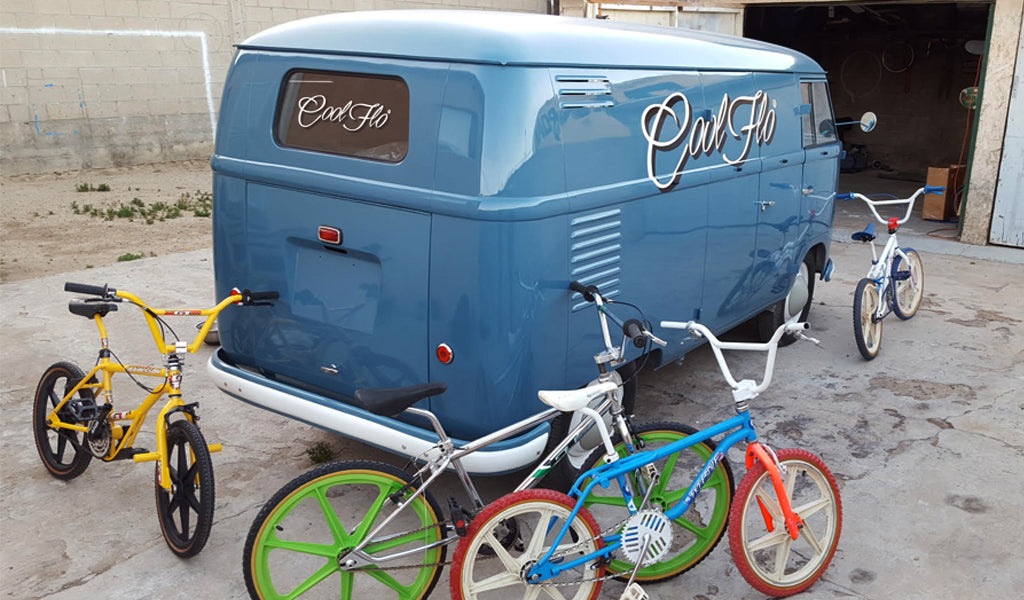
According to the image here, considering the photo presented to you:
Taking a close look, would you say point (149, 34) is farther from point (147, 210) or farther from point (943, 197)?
point (943, 197)

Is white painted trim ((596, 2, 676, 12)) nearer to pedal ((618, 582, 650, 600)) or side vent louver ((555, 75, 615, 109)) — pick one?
side vent louver ((555, 75, 615, 109))

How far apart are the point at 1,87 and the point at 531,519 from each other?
11.7 meters

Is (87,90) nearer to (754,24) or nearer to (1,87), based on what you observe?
(1,87)

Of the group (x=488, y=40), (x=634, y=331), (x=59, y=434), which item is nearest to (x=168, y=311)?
(x=59, y=434)

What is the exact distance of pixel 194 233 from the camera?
396 inches

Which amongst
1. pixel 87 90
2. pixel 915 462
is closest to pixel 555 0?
pixel 87 90

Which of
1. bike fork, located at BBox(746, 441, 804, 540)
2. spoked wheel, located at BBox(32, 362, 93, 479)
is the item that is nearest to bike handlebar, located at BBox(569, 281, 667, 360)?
bike fork, located at BBox(746, 441, 804, 540)

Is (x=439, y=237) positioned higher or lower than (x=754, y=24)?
lower

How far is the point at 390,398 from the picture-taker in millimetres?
2955

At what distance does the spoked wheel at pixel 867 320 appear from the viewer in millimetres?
5832

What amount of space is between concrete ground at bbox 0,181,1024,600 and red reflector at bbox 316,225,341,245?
1.35 metres

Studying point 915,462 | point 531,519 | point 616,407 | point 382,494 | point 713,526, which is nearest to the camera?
point 382,494

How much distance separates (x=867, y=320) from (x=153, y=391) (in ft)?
15.1

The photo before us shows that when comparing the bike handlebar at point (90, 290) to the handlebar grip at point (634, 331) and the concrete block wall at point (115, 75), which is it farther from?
the concrete block wall at point (115, 75)
